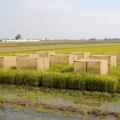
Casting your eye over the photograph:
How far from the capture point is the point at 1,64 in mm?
25656

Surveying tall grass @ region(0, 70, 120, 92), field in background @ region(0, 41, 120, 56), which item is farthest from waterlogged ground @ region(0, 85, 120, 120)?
field in background @ region(0, 41, 120, 56)

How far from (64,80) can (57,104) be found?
4151 mm

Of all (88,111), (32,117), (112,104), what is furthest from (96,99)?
(32,117)

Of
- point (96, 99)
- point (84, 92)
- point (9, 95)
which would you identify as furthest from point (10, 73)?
point (96, 99)

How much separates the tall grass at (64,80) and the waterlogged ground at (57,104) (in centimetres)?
82

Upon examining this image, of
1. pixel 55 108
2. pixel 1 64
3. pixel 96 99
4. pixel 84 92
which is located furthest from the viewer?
pixel 1 64

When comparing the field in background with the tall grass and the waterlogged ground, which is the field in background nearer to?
the tall grass

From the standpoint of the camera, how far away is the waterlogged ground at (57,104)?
13203 mm

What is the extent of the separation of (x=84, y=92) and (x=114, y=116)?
481 cm

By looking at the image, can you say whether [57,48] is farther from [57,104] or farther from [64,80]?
[57,104]

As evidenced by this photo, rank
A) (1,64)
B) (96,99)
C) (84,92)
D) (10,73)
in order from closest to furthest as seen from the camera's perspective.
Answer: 1. (96,99)
2. (84,92)
3. (10,73)
4. (1,64)

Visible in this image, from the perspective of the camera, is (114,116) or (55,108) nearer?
(114,116)

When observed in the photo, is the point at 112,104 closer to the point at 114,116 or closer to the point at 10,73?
the point at 114,116

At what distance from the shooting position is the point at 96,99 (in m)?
16.1
